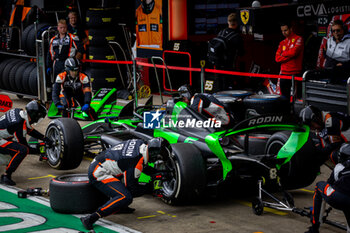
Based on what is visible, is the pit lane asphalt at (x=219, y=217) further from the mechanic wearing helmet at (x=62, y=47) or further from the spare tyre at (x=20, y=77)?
the spare tyre at (x=20, y=77)

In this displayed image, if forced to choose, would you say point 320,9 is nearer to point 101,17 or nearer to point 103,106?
point 103,106

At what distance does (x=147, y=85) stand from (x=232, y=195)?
10.2 meters

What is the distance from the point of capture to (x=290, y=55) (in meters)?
12.7

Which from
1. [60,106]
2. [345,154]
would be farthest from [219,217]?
[60,106]

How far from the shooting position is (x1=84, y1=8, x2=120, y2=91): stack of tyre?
61.0ft

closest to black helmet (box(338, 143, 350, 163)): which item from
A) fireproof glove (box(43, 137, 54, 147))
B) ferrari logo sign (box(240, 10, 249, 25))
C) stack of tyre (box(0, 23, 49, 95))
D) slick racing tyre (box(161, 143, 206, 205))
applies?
slick racing tyre (box(161, 143, 206, 205))

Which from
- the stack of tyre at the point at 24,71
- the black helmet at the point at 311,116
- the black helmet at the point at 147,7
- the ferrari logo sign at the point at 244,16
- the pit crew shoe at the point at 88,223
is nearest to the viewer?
the pit crew shoe at the point at 88,223

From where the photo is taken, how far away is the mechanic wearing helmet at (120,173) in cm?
746

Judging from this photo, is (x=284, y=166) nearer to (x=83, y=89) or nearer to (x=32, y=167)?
(x=32, y=167)

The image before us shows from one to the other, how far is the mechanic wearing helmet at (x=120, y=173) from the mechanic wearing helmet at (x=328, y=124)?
1.83m

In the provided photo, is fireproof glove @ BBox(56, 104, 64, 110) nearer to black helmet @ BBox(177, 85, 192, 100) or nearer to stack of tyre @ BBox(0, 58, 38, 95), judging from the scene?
black helmet @ BBox(177, 85, 192, 100)

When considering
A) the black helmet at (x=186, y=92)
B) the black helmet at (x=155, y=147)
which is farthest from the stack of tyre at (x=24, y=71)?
the black helmet at (x=155, y=147)

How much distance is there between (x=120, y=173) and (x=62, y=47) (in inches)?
311

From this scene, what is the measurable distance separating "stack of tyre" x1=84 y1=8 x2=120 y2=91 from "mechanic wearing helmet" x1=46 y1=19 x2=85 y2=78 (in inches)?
135
